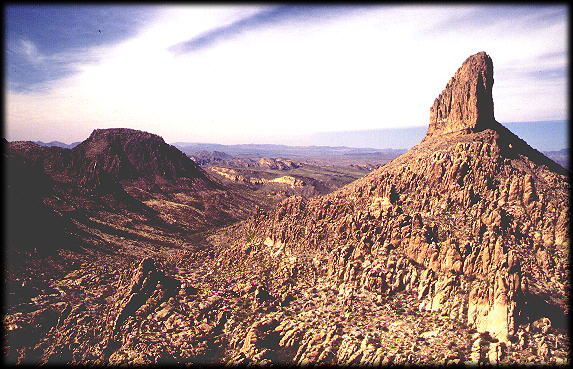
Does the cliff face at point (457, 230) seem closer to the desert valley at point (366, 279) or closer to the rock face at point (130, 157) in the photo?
the desert valley at point (366, 279)

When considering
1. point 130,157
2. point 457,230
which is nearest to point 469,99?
point 457,230

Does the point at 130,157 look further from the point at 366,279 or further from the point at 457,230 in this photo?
the point at 457,230

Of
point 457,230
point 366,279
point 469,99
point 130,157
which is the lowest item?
point 366,279

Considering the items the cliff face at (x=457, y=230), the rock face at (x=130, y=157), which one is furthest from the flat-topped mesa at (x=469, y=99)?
the rock face at (x=130, y=157)

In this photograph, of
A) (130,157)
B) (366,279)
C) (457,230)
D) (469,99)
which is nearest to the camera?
(366,279)

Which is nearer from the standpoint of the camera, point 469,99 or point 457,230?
point 457,230

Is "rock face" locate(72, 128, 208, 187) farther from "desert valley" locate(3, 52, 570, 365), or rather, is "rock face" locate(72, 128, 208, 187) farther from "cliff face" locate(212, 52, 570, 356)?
"cliff face" locate(212, 52, 570, 356)

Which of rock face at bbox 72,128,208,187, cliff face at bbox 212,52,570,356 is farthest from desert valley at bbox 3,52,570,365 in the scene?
rock face at bbox 72,128,208,187
